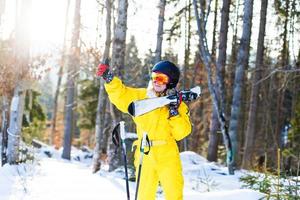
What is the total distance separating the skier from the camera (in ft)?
15.8

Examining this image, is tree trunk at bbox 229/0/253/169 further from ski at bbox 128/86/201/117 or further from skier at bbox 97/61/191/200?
ski at bbox 128/86/201/117

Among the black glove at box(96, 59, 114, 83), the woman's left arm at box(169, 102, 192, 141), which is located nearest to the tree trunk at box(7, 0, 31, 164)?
the black glove at box(96, 59, 114, 83)

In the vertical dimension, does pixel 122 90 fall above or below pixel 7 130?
above

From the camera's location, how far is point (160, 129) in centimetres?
492

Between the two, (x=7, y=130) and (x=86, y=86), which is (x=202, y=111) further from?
(x=7, y=130)

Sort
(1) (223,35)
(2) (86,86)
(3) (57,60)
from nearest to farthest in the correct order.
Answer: (1) (223,35), (3) (57,60), (2) (86,86)

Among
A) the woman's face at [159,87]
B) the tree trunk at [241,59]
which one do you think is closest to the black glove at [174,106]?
the woman's face at [159,87]

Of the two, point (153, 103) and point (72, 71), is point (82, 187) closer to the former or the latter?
point (153, 103)

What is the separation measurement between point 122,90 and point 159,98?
1.42ft

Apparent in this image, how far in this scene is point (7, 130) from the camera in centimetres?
1081

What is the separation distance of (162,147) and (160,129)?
0.19m

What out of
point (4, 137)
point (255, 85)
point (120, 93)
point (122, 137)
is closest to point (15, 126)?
point (4, 137)

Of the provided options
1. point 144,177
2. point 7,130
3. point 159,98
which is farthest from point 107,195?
point 7,130

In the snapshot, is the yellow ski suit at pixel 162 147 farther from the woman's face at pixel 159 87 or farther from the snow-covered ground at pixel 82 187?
the snow-covered ground at pixel 82 187
